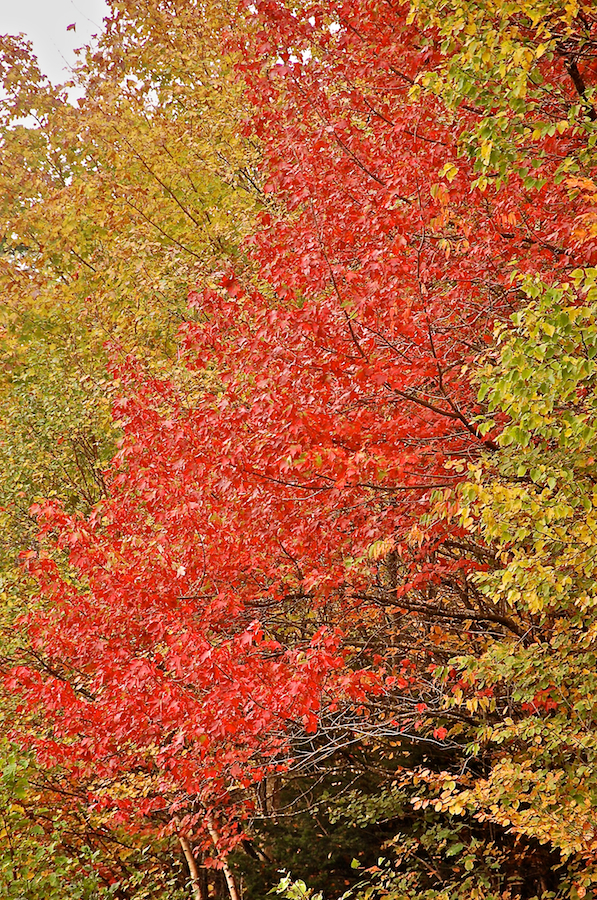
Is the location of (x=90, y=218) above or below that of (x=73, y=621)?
above

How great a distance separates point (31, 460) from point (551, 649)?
26.7 feet

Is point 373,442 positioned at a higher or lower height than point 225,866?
higher

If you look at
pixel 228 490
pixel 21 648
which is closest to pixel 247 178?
pixel 228 490

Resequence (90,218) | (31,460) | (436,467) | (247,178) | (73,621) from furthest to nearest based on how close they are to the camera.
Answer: (90,218) → (31,460) → (247,178) → (73,621) → (436,467)

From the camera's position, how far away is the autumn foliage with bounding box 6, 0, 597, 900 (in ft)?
13.8

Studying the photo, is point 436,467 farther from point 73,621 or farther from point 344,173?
point 73,621

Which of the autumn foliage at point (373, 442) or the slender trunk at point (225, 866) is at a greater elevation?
the autumn foliage at point (373, 442)

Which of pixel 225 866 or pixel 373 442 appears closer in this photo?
pixel 373 442

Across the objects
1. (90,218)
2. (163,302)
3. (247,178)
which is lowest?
(163,302)

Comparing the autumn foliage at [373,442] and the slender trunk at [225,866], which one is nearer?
the autumn foliage at [373,442]

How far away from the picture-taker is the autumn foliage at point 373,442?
13.8ft

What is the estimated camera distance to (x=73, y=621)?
23.6ft

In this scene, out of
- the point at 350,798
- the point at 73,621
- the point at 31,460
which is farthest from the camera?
the point at 31,460

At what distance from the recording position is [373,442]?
16.9 ft
